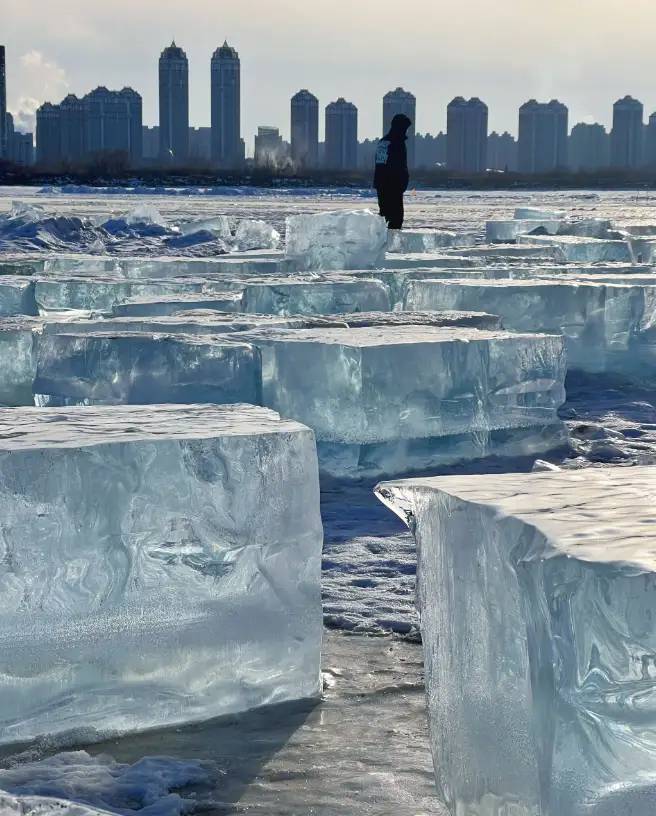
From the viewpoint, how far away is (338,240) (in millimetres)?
11094

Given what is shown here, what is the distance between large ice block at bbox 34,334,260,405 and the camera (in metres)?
4.93

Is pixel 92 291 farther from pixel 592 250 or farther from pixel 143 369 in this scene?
pixel 592 250

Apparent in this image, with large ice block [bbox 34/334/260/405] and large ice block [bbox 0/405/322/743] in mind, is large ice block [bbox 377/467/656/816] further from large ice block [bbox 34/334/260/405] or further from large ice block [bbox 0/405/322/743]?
large ice block [bbox 34/334/260/405]

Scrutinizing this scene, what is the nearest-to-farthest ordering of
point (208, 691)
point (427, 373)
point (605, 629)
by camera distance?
point (605, 629) < point (208, 691) < point (427, 373)

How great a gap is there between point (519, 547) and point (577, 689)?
25 centimetres

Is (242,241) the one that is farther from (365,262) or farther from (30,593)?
(30,593)

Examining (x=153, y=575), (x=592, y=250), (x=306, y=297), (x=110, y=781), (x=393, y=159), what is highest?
Answer: (x=393, y=159)

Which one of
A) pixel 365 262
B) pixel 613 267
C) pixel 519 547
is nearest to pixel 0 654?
pixel 519 547

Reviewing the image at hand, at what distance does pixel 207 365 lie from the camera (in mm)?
4949

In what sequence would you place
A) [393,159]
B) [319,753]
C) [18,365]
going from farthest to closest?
[393,159] → [18,365] → [319,753]

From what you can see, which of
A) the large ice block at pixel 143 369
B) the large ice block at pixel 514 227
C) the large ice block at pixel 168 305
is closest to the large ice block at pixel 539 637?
the large ice block at pixel 143 369

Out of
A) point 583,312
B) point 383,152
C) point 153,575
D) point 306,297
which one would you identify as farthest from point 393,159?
point 153,575

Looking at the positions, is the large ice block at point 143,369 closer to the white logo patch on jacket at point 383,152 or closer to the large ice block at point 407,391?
the large ice block at point 407,391

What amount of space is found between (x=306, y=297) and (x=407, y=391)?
287 cm
